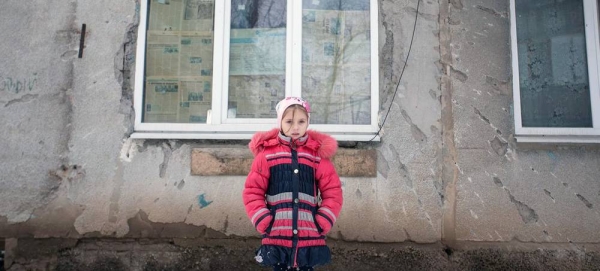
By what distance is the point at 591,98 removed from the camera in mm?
3611

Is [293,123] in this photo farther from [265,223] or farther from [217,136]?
[217,136]

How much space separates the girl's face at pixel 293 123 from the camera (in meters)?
2.52

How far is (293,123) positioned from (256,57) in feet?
4.25

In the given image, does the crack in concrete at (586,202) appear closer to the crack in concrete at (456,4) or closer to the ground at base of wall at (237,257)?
the ground at base of wall at (237,257)

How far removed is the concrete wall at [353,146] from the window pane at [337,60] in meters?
0.17

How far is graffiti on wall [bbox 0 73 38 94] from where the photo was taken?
3.51 meters

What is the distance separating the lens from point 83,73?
3.53 metres

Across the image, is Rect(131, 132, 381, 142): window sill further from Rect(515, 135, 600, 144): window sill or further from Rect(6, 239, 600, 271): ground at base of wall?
Rect(515, 135, 600, 144): window sill

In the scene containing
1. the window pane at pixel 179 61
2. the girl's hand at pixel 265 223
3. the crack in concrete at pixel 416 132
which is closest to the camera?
the girl's hand at pixel 265 223

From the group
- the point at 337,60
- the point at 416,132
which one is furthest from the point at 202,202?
the point at 416,132

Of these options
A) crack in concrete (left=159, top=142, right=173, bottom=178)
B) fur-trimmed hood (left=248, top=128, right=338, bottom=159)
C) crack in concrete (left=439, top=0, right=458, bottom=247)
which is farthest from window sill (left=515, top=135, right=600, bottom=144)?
crack in concrete (left=159, top=142, right=173, bottom=178)

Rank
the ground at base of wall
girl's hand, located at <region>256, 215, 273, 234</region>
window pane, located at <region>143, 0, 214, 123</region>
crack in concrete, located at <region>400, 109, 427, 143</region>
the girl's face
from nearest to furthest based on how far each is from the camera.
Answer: girl's hand, located at <region>256, 215, 273, 234</region>, the girl's face, the ground at base of wall, crack in concrete, located at <region>400, 109, 427, 143</region>, window pane, located at <region>143, 0, 214, 123</region>

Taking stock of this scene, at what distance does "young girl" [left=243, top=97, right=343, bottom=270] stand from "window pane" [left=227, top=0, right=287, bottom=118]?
3.40 feet

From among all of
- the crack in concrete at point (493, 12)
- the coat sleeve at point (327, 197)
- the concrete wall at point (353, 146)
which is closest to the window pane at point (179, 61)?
the concrete wall at point (353, 146)
